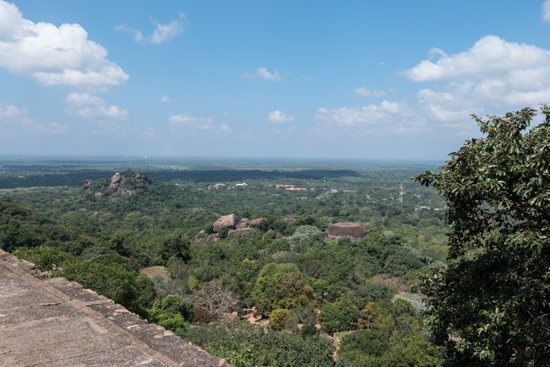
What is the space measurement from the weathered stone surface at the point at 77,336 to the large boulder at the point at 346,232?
43.5 meters

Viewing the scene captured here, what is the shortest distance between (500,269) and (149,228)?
216ft

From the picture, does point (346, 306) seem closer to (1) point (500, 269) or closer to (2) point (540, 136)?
(1) point (500, 269)

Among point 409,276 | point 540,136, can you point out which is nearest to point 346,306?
point 409,276

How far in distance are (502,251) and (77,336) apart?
7.84 metres

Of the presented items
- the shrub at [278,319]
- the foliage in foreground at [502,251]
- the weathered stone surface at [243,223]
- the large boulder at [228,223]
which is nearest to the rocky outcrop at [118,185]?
the large boulder at [228,223]

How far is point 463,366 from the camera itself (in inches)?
270

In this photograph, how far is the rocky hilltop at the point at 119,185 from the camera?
8500 cm

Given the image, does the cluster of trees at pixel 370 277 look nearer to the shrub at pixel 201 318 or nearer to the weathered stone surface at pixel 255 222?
the shrub at pixel 201 318

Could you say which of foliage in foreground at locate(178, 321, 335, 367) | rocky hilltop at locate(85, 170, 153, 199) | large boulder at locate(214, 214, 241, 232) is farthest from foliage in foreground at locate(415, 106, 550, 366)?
rocky hilltop at locate(85, 170, 153, 199)

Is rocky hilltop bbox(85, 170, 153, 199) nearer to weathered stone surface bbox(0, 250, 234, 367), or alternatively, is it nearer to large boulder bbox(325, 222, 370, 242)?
large boulder bbox(325, 222, 370, 242)

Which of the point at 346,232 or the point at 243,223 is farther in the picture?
the point at 243,223

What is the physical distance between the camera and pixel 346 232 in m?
47.8

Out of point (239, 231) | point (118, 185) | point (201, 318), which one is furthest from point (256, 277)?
point (118, 185)

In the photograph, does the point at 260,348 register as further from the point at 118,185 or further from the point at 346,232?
Result: the point at 118,185
